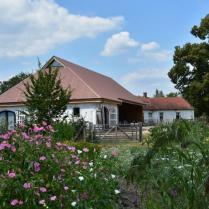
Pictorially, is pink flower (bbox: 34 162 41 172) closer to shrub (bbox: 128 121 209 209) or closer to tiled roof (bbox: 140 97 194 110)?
shrub (bbox: 128 121 209 209)

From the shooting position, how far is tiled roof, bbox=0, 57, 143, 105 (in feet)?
130

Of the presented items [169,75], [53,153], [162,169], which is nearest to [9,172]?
[53,153]

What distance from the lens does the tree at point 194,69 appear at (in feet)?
148

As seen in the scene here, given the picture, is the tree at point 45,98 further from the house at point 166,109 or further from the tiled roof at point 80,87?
the house at point 166,109

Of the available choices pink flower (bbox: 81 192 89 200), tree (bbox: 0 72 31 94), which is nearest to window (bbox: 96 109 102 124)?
pink flower (bbox: 81 192 89 200)

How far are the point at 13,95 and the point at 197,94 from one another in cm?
1656

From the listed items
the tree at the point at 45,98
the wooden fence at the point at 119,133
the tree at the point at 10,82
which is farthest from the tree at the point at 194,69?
the tree at the point at 10,82

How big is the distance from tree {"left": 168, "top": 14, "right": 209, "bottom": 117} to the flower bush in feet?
129

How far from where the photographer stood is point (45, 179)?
17.0 ft

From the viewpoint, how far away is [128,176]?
84.4 inches

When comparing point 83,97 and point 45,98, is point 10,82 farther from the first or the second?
point 45,98

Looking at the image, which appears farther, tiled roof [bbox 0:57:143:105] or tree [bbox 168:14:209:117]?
tree [bbox 168:14:209:117]

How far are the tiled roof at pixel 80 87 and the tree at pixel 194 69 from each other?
5090 mm

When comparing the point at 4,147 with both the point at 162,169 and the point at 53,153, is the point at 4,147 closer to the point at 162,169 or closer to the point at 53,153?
the point at 53,153
